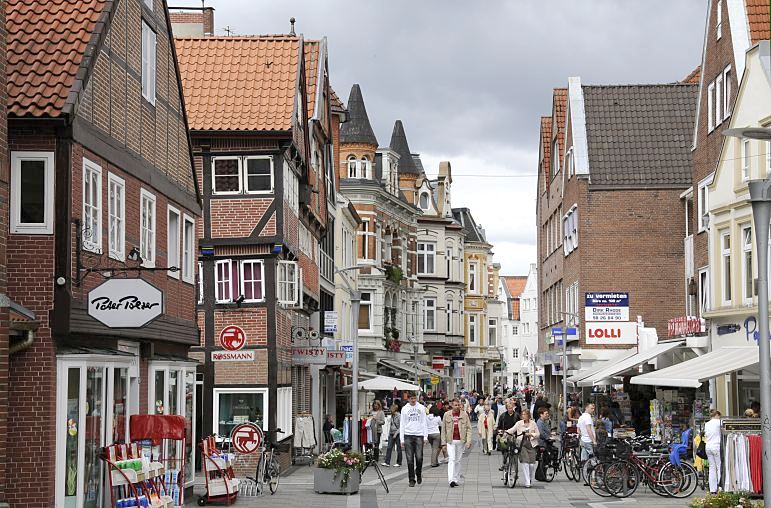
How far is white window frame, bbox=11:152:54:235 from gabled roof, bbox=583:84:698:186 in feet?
112

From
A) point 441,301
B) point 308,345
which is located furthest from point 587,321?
point 441,301

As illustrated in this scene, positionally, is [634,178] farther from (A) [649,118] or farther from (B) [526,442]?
(B) [526,442]

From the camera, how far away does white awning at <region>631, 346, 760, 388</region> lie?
26109mm

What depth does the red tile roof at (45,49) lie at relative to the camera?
16.7 meters

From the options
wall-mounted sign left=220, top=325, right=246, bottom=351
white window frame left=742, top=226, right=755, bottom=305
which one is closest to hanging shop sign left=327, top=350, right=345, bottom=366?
wall-mounted sign left=220, top=325, right=246, bottom=351

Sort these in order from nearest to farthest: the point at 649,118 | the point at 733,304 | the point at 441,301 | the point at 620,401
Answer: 1. the point at 733,304
2. the point at 620,401
3. the point at 649,118
4. the point at 441,301

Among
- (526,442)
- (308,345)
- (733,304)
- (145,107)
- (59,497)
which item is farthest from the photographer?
(308,345)

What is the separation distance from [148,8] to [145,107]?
1686mm

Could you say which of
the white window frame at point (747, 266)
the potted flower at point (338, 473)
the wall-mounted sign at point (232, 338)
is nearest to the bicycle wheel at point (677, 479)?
the potted flower at point (338, 473)

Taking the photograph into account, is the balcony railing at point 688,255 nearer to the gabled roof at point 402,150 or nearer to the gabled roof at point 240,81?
the gabled roof at point 240,81

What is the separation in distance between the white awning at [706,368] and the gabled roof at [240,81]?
413 inches

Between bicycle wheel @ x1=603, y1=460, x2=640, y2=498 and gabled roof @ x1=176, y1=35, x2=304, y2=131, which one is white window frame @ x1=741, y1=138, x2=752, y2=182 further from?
gabled roof @ x1=176, y1=35, x2=304, y2=131

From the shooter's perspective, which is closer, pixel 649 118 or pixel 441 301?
pixel 649 118

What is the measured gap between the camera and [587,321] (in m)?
47.2
